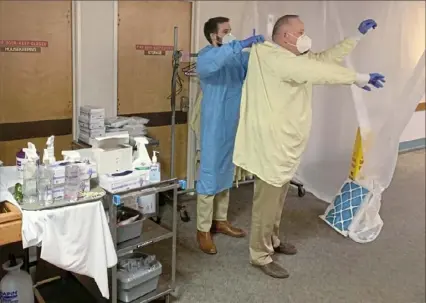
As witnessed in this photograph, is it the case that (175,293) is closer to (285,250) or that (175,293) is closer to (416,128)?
(285,250)

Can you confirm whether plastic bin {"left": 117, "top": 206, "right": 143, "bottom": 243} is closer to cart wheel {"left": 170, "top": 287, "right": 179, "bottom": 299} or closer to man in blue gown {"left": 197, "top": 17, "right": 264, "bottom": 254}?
cart wheel {"left": 170, "top": 287, "right": 179, "bottom": 299}

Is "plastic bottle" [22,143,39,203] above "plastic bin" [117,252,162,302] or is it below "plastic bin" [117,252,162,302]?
above

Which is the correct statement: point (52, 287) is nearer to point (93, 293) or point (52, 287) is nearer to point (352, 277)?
point (93, 293)

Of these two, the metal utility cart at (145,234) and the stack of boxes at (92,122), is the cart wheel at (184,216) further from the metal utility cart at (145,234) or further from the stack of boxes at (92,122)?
the stack of boxes at (92,122)

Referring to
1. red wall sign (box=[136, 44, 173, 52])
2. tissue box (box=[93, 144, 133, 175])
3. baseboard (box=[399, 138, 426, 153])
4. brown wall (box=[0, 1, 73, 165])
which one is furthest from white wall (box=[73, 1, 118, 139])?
baseboard (box=[399, 138, 426, 153])

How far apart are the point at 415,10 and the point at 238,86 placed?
5.66 feet

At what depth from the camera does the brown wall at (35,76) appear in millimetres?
3008

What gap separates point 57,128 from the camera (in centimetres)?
332

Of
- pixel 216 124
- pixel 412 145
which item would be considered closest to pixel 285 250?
pixel 216 124

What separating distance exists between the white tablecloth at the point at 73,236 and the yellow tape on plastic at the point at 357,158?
7.25 feet

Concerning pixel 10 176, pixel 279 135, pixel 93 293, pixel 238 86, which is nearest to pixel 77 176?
pixel 10 176

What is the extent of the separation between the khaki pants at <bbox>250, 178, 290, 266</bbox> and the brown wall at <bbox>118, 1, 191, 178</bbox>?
4.38 feet

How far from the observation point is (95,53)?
3375 millimetres

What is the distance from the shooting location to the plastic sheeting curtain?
10.9 feet
